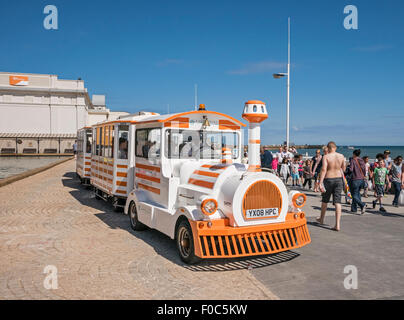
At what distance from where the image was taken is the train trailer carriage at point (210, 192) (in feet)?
16.4

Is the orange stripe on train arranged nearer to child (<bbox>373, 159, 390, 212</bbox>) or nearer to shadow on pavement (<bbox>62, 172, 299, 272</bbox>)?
shadow on pavement (<bbox>62, 172, 299, 272</bbox>)

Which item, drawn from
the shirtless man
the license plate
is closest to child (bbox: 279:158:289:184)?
the shirtless man

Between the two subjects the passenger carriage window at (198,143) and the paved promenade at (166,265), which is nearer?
the paved promenade at (166,265)

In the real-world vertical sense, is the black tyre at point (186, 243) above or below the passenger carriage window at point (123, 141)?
below

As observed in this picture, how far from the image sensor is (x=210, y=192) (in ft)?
17.7

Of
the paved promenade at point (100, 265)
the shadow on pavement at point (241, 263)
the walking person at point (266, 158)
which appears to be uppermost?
the walking person at point (266, 158)

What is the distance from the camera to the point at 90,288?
4266mm

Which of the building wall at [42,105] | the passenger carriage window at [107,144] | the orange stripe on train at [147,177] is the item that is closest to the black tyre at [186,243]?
the orange stripe on train at [147,177]

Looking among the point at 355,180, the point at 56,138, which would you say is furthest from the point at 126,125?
the point at 56,138

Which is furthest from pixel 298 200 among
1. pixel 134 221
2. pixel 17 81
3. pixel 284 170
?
pixel 17 81

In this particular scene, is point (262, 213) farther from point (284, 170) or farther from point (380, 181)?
point (284, 170)

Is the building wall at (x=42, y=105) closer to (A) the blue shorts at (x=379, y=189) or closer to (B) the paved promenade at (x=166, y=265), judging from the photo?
(B) the paved promenade at (x=166, y=265)

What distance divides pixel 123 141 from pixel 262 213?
498 cm
